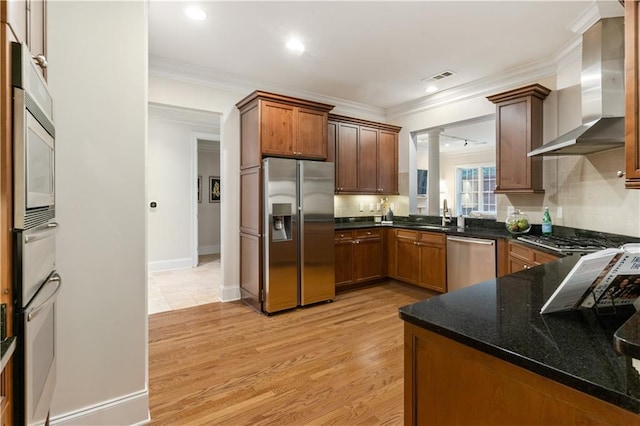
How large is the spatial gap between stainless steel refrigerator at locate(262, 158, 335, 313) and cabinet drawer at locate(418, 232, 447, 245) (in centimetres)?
128

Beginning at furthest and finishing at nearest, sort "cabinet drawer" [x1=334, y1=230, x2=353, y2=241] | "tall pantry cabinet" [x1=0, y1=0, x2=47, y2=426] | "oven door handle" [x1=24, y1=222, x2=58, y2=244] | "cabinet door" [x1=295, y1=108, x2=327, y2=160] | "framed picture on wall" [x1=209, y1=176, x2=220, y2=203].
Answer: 1. "framed picture on wall" [x1=209, y1=176, x2=220, y2=203]
2. "cabinet drawer" [x1=334, y1=230, x2=353, y2=241]
3. "cabinet door" [x1=295, y1=108, x2=327, y2=160]
4. "oven door handle" [x1=24, y1=222, x2=58, y2=244]
5. "tall pantry cabinet" [x1=0, y1=0, x2=47, y2=426]

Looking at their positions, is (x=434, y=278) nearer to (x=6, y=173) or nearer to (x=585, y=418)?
(x=585, y=418)

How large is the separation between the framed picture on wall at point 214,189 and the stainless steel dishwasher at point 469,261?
18.4 ft

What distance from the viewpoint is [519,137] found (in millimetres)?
3562

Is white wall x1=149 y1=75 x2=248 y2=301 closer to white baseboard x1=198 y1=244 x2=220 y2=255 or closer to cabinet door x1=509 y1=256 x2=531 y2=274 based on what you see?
cabinet door x1=509 y1=256 x2=531 y2=274

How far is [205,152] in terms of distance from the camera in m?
7.54

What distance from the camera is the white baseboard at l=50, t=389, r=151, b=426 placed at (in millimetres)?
1679

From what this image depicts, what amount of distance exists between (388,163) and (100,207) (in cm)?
424

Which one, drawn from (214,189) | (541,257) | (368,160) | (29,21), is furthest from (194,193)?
(541,257)

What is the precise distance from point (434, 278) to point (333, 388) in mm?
2443

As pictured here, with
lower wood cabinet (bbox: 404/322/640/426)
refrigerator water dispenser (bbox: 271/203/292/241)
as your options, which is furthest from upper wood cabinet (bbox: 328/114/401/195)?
lower wood cabinet (bbox: 404/322/640/426)

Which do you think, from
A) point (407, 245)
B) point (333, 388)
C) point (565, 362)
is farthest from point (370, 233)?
point (565, 362)

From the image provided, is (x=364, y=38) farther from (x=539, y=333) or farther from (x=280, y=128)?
(x=539, y=333)

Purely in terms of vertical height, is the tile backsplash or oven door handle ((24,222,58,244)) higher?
the tile backsplash
